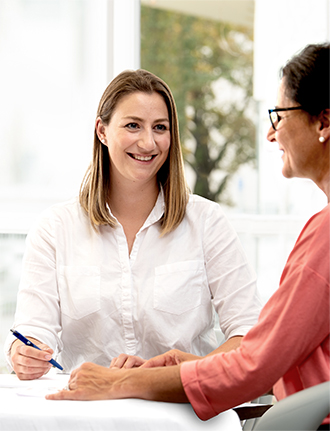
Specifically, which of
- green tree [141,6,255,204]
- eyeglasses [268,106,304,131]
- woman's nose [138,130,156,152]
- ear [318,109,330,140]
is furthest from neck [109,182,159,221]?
green tree [141,6,255,204]

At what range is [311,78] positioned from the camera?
2.83 feet

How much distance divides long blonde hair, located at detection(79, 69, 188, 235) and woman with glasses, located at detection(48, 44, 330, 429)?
0.62 m

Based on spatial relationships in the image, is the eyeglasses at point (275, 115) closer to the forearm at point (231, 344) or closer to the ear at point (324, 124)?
the ear at point (324, 124)

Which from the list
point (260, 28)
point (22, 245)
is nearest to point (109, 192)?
point (22, 245)

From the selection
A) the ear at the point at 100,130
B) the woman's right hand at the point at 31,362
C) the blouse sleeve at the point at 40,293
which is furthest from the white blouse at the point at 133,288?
the ear at the point at 100,130

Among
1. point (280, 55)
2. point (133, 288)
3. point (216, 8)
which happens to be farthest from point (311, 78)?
point (216, 8)

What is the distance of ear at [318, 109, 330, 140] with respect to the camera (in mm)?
873

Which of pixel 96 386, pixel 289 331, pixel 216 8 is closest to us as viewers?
pixel 289 331

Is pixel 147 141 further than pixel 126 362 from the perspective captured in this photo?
Yes

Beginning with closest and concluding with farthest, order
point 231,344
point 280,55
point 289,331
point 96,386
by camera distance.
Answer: point 289,331, point 96,386, point 231,344, point 280,55

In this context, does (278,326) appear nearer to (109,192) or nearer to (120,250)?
(120,250)

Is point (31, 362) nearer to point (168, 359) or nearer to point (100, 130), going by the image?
point (168, 359)

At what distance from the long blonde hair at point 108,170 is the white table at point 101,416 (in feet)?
2.32

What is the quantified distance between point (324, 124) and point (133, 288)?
2.55 ft
